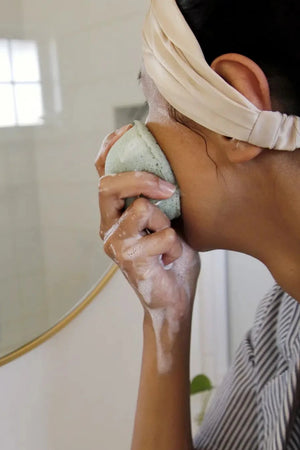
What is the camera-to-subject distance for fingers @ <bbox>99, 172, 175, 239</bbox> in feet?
1.79

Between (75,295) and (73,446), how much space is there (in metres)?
0.32

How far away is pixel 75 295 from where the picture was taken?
3.14ft

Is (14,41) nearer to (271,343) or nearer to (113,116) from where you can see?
(113,116)

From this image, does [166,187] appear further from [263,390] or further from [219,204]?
[263,390]

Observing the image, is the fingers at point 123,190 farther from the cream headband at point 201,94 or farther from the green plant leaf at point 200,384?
the green plant leaf at point 200,384

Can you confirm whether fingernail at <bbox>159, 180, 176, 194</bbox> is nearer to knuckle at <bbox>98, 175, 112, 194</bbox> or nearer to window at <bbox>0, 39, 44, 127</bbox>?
knuckle at <bbox>98, 175, 112, 194</bbox>

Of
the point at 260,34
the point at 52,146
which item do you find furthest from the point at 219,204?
the point at 52,146

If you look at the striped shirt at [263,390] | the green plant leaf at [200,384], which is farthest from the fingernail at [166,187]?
the green plant leaf at [200,384]

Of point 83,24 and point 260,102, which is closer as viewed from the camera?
point 260,102

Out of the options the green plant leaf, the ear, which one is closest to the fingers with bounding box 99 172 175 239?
the ear

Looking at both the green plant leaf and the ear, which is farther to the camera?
the green plant leaf

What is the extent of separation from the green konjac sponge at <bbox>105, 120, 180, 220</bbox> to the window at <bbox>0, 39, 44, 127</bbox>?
1.12ft

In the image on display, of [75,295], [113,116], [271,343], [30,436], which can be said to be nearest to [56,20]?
[113,116]

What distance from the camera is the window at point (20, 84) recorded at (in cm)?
83
